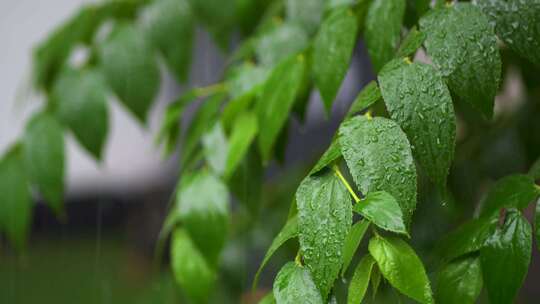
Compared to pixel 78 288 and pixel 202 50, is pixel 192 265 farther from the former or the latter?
pixel 78 288

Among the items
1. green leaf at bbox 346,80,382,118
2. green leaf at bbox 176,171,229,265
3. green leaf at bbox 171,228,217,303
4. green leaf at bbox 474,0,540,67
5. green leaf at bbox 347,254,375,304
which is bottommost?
green leaf at bbox 171,228,217,303

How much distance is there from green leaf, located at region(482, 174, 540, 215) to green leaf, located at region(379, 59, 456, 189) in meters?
0.06

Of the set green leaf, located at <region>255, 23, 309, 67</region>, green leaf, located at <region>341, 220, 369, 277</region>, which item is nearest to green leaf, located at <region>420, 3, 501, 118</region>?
green leaf, located at <region>341, 220, 369, 277</region>

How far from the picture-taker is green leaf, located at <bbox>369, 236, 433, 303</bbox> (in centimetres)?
35

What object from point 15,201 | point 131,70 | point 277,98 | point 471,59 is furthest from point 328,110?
point 15,201

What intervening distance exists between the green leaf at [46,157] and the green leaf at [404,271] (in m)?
0.45

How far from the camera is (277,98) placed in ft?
1.77

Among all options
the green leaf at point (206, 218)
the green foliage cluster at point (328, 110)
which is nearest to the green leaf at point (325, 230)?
the green foliage cluster at point (328, 110)

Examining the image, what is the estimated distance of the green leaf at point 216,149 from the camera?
0.62 metres

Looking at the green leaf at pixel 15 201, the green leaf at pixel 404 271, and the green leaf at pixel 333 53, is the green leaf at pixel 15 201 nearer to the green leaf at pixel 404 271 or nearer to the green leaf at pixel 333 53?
the green leaf at pixel 333 53

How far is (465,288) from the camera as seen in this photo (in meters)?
0.40

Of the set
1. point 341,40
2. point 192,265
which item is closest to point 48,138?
point 192,265

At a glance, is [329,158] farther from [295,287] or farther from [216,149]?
[216,149]

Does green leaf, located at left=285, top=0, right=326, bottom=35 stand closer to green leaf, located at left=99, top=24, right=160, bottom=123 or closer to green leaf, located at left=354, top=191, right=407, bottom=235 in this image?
green leaf, located at left=99, top=24, right=160, bottom=123
